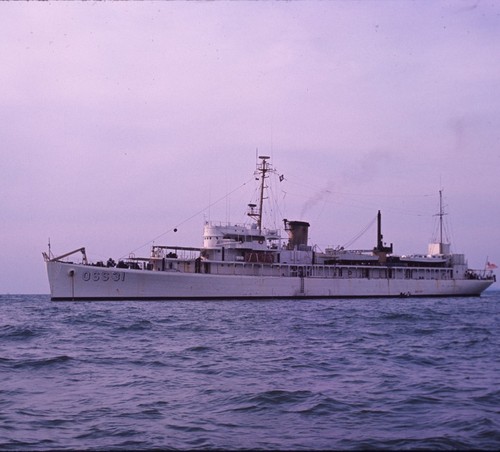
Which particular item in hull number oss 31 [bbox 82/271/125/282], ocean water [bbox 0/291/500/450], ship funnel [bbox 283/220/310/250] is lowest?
ocean water [bbox 0/291/500/450]

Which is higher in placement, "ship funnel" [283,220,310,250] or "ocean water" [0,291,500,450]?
"ship funnel" [283,220,310,250]

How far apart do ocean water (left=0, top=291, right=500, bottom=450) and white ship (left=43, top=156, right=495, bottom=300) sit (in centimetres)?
3292

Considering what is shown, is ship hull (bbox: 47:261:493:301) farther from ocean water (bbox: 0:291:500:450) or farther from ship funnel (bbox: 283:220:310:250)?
ocean water (bbox: 0:291:500:450)

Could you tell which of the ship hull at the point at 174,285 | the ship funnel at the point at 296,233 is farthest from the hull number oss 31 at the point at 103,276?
the ship funnel at the point at 296,233

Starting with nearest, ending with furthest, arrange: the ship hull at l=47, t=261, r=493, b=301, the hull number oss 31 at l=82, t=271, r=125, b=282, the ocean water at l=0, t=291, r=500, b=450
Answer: the ocean water at l=0, t=291, r=500, b=450 < the ship hull at l=47, t=261, r=493, b=301 < the hull number oss 31 at l=82, t=271, r=125, b=282

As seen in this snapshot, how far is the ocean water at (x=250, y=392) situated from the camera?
8.77 meters

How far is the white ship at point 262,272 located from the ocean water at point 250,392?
32.9 meters

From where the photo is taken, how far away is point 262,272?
6306cm

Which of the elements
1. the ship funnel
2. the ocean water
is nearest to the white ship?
the ship funnel

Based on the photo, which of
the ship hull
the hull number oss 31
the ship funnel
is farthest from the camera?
the ship funnel

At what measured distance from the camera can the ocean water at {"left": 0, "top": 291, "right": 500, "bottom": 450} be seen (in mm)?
8773

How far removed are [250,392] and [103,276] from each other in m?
45.1

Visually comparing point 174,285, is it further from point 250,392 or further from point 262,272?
point 250,392

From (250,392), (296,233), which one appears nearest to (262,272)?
(296,233)
